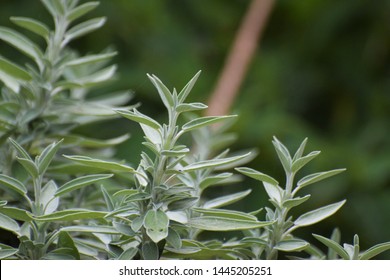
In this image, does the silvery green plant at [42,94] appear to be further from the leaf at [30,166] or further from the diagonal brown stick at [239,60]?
the diagonal brown stick at [239,60]

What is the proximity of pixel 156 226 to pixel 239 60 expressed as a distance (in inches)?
48.3

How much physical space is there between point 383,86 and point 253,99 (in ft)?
1.32

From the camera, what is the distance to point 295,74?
1869 mm

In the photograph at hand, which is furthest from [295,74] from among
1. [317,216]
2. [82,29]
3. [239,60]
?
[317,216]

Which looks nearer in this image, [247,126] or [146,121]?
[146,121]

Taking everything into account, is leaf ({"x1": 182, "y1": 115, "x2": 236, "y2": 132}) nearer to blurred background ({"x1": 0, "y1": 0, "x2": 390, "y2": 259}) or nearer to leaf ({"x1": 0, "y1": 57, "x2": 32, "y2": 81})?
leaf ({"x1": 0, "y1": 57, "x2": 32, "y2": 81})

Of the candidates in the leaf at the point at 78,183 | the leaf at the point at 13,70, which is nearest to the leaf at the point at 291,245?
the leaf at the point at 78,183

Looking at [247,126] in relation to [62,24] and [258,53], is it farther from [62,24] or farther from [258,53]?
[62,24]

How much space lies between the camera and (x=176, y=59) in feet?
5.55

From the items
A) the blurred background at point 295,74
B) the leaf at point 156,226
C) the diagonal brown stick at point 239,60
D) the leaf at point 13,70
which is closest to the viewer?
the leaf at point 156,226

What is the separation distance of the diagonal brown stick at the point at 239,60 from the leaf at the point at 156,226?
0.88 meters

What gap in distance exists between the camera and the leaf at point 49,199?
1.39ft

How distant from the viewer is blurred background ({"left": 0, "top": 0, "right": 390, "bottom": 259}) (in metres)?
1.48

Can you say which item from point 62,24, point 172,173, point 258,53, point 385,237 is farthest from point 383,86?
point 172,173
